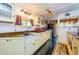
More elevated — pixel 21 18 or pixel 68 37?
pixel 21 18

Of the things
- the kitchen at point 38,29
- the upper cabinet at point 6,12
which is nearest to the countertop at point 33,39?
the kitchen at point 38,29

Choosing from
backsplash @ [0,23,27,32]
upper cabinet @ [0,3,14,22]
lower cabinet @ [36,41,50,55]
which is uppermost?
upper cabinet @ [0,3,14,22]

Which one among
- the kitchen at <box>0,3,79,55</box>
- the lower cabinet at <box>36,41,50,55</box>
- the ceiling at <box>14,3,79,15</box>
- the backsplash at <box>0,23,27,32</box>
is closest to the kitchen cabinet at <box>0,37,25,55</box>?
the kitchen at <box>0,3,79,55</box>

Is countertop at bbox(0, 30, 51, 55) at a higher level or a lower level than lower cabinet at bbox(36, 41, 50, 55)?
higher

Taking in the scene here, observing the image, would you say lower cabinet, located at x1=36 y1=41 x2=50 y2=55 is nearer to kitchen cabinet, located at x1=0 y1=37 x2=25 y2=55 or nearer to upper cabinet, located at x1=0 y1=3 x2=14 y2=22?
kitchen cabinet, located at x1=0 y1=37 x2=25 y2=55

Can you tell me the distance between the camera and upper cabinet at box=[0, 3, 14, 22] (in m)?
1.33

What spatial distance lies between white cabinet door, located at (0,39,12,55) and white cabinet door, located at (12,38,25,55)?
5cm

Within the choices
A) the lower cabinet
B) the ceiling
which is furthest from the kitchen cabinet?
the ceiling

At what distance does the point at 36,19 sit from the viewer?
149 cm

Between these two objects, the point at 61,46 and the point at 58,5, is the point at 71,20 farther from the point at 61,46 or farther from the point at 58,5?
the point at 61,46

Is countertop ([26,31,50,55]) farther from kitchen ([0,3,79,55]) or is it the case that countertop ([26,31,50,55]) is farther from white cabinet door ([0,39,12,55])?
white cabinet door ([0,39,12,55])

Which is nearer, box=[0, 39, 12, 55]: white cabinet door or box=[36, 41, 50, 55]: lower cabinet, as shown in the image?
box=[0, 39, 12, 55]: white cabinet door
